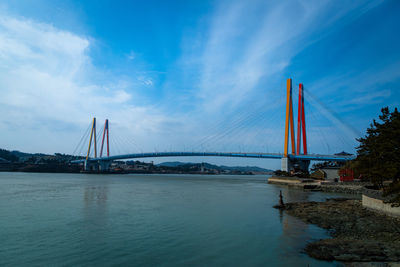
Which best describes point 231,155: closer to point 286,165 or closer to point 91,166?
point 286,165

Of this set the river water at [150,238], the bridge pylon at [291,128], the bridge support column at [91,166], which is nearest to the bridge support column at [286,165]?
the bridge pylon at [291,128]

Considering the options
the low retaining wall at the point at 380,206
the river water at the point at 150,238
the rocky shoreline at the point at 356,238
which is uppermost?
the low retaining wall at the point at 380,206

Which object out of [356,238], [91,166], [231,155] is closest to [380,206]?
[356,238]

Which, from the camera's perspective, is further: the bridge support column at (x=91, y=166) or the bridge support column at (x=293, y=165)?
the bridge support column at (x=91, y=166)

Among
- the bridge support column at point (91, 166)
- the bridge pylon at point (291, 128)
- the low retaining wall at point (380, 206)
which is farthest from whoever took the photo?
the bridge support column at point (91, 166)

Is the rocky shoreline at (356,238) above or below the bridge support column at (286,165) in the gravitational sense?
below

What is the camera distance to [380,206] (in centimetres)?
1143

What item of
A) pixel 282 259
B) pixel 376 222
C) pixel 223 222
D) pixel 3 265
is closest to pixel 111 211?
pixel 223 222

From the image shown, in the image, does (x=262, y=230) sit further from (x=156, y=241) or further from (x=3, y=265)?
(x=3, y=265)

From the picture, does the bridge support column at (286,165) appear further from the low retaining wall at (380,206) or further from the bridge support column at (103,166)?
the bridge support column at (103,166)

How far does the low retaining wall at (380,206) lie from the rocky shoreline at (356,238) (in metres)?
0.27

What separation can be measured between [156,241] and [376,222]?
26.5 feet

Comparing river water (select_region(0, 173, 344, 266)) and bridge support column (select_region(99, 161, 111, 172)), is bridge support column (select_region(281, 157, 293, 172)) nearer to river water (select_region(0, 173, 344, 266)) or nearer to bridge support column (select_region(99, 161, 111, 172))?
river water (select_region(0, 173, 344, 266))

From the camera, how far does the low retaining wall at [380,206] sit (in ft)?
32.6
